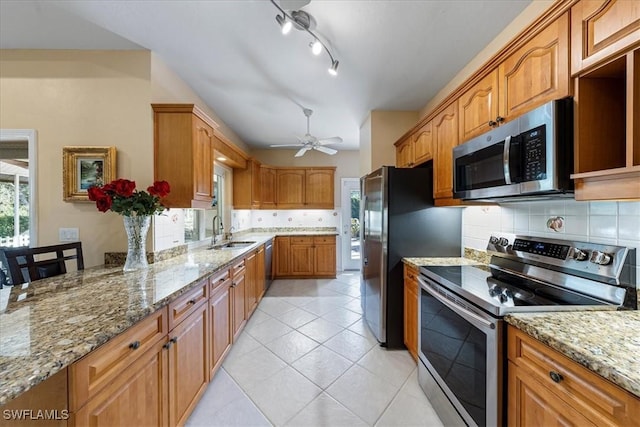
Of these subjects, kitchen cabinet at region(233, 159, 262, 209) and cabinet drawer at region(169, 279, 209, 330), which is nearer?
cabinet drawer at region(169, 279, 209, 330)

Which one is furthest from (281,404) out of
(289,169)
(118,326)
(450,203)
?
(289,169)

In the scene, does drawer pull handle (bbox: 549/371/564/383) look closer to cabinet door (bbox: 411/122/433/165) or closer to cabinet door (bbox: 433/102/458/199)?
cabinet door (bbox: 433/102/458/199)

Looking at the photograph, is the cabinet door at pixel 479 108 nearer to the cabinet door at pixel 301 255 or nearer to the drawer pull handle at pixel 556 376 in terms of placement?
the drawer pull handle at pixel 556 376

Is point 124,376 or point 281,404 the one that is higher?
point 124,376

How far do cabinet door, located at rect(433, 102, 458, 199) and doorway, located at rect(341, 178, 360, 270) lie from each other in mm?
3314

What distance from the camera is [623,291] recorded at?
3.77ft

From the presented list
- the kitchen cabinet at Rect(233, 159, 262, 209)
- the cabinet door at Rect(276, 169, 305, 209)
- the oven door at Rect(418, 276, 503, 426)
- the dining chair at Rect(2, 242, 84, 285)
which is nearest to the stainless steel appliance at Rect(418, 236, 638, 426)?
the oven door at Rect(418, 276, 503, 426)

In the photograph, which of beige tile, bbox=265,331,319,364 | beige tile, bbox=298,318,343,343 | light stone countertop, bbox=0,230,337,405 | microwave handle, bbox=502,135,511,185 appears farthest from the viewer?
beige tile, bbox=298,318,343,343

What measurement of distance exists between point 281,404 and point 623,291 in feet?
6.55

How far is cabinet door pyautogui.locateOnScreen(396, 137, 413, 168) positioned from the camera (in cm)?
286

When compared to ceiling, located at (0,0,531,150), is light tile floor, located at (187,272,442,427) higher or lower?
lower

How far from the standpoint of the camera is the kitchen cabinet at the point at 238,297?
7.92ft

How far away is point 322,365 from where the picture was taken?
2221 mm

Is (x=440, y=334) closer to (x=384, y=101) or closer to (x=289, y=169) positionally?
(x=384, y=101)
